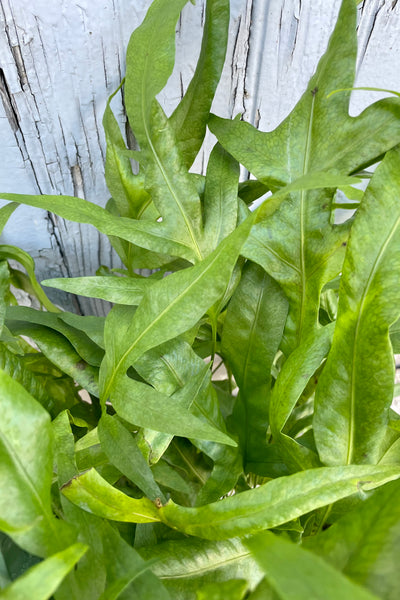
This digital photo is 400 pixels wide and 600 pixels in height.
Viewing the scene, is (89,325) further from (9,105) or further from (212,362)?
(9,105)

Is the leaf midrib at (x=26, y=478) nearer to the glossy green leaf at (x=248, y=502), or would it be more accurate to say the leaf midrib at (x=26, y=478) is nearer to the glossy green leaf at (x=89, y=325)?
the glossy green leaf at (x=248, y=502)

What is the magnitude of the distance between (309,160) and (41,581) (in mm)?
354

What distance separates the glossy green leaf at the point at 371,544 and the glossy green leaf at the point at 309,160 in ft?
0.58

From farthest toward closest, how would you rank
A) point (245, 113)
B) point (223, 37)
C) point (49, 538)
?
point (245, 113) → point (223, 37) → point (49, 538)

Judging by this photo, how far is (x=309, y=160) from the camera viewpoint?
1.33 feet

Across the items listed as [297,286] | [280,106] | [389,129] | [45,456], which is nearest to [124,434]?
[45,456]

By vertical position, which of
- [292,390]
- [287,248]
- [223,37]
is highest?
[223,37]

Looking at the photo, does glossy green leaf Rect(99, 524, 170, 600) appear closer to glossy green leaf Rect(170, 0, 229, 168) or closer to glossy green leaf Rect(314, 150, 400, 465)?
glossy green leaf Rect(314, 150, 400, 465)

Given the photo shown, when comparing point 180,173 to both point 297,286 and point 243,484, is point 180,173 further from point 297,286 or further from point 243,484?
point 243,484

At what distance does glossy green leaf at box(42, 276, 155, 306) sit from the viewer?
389 mm

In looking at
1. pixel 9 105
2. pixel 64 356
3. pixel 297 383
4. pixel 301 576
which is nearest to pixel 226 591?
pixel 301 576

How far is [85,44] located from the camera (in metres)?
0.45

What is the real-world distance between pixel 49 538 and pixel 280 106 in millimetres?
511

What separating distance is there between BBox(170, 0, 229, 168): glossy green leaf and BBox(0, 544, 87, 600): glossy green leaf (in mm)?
332
